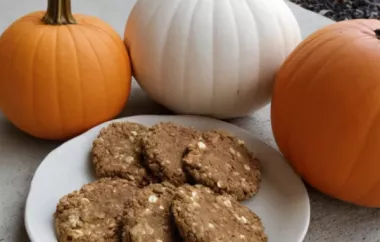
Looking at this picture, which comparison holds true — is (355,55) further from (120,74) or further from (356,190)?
(120,74)

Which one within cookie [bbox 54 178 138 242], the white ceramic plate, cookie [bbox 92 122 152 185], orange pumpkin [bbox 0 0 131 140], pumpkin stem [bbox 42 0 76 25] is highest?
pumpkin stem [bbox 42 0 76 25]

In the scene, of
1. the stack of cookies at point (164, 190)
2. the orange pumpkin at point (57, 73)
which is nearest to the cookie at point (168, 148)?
the stack of cookies at point (164, 190)

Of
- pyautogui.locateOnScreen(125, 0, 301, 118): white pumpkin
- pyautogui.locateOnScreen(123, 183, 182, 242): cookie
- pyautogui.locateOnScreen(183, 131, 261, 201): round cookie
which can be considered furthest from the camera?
pyautogui.locateOnScreen(125, 0, 301, 118): white pumpkin

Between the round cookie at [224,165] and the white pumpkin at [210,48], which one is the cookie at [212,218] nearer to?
the round cookie at [224,165]

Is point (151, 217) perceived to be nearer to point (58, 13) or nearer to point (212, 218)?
point (212, 218)

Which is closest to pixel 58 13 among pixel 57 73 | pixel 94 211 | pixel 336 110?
pixel 57 73

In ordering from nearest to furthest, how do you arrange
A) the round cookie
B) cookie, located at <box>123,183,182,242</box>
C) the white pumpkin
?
cookie, located at <box>123,183,182,242</box> → the round cookie → the white pumpkin

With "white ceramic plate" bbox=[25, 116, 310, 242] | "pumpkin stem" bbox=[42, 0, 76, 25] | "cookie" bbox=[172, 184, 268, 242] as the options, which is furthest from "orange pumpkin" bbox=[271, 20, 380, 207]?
"pumpkin stem" bbox=[42, 0, 76, 25]

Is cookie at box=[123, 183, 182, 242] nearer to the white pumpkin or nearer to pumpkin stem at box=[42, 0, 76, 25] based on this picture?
the white pumpkin
